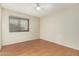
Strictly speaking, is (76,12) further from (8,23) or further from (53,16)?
(8,23)

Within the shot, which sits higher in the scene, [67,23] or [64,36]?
[67,23]

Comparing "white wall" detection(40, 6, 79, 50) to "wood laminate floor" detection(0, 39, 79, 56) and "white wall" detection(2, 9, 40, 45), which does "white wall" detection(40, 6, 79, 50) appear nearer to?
"wood laminate floor" detection(0, 39, 79, 56)

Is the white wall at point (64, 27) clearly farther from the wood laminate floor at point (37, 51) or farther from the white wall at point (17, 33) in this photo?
the white wall at point (17, 33)

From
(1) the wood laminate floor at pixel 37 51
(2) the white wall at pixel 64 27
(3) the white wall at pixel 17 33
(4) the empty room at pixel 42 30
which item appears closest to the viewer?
(1) the wood laminate floor at pixel 37 51

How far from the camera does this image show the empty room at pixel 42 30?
2.36m

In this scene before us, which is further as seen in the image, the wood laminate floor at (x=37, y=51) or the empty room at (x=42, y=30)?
the empty room at (x=42, y=30)

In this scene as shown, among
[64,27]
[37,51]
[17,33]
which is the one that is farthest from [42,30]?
[37,51]

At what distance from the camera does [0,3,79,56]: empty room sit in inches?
92.9

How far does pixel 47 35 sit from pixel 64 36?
131 cm

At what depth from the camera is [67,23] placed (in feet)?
9.39

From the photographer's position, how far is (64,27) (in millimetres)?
3006

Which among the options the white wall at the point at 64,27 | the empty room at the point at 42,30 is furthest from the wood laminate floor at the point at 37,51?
the white wall at the point at 64,27

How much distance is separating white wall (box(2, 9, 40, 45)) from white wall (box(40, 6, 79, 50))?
68cm

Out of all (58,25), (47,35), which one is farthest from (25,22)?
(58,25)
